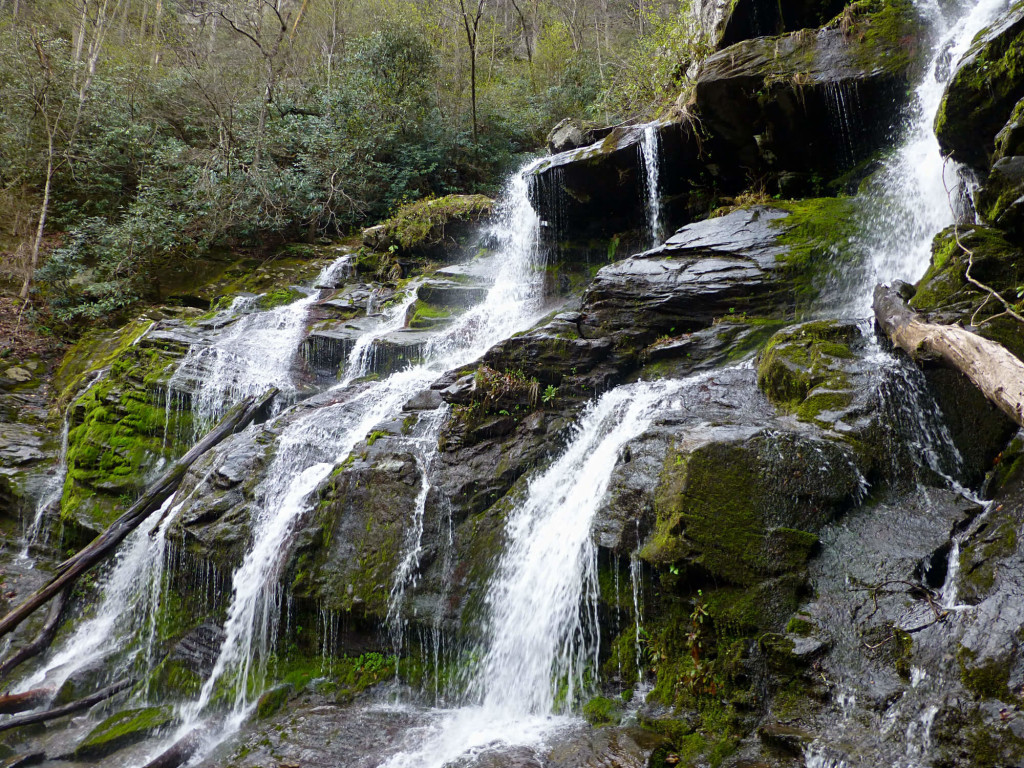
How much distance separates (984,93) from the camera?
6.17 metres

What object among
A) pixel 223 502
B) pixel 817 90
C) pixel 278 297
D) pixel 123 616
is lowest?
pixel 123 616

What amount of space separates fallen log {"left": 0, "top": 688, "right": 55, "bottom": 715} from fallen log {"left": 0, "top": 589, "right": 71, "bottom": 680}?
690 mm

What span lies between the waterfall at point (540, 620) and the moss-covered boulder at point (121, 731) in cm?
288

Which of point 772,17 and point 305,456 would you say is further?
point 772,17

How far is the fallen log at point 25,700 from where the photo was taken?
6031 millimetres

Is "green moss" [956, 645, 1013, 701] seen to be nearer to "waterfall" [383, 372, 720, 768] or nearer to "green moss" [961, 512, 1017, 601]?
"green moss" [961, 512, 1017, 601]

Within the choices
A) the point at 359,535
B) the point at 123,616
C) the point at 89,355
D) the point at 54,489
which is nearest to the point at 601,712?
the point at 359,535

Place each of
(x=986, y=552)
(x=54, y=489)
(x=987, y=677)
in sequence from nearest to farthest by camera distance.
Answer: (x=987, y=677) < (x=986, y=552) < (x=54, y=489)

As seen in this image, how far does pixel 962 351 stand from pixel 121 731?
8.12 meters

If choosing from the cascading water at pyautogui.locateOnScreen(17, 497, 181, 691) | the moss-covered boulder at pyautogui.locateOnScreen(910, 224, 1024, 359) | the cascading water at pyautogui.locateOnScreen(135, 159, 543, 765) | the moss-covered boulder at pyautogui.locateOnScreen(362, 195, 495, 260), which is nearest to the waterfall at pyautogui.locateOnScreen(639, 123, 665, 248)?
the cascading water at pyautogui.locateOnScreen(135, 159, 543, 765)

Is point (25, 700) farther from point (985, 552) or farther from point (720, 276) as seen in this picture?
point (720, 276)

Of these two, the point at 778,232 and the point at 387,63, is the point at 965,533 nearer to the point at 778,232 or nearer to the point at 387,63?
the point at 778,232

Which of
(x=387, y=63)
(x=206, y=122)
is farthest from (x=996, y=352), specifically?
(x=206, y=122)

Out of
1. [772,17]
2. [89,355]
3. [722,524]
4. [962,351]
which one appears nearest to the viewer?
[962,351]
